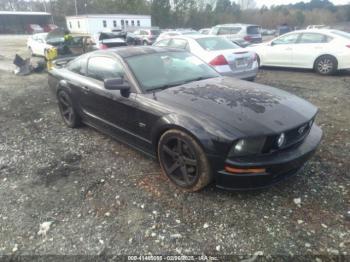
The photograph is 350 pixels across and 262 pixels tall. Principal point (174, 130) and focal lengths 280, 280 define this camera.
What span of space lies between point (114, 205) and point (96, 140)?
5.99 ft

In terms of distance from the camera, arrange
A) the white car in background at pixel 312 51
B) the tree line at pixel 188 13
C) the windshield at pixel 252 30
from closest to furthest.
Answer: the white car in background at pixel 312 51 → the windshield at pixel 252 30 → the tree line at pixel 188 13

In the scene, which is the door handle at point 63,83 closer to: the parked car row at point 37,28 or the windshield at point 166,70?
the windshield at point 166,70

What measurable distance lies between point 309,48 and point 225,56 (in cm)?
380

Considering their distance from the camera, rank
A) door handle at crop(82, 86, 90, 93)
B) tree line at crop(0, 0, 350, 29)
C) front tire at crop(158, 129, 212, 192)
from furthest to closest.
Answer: tree line at crop(0, 0, 350, 29) → door handle at crop(82, 86, 90, 93) → front tire at crop(158, 129, 212, 192)

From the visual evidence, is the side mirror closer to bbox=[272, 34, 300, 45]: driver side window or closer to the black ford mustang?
the black ford mustang

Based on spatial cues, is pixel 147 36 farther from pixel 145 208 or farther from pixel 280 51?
pixel 145 208

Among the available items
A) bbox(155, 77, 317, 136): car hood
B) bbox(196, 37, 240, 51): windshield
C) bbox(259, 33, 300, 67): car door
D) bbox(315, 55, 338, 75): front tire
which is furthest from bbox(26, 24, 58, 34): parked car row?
bbox(155, 77, 317, 136): car hood

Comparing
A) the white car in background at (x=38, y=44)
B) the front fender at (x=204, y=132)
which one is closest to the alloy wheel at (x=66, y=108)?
the front fender at (x=204, y=132)

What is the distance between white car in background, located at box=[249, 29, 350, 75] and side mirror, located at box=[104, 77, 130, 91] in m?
7.45

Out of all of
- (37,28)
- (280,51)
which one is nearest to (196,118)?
(280,51)

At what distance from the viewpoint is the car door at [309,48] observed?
8.59 meters

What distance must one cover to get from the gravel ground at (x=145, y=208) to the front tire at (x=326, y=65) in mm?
4837

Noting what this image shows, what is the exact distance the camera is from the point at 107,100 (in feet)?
12.6

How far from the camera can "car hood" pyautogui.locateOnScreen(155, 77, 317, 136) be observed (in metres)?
2.68
